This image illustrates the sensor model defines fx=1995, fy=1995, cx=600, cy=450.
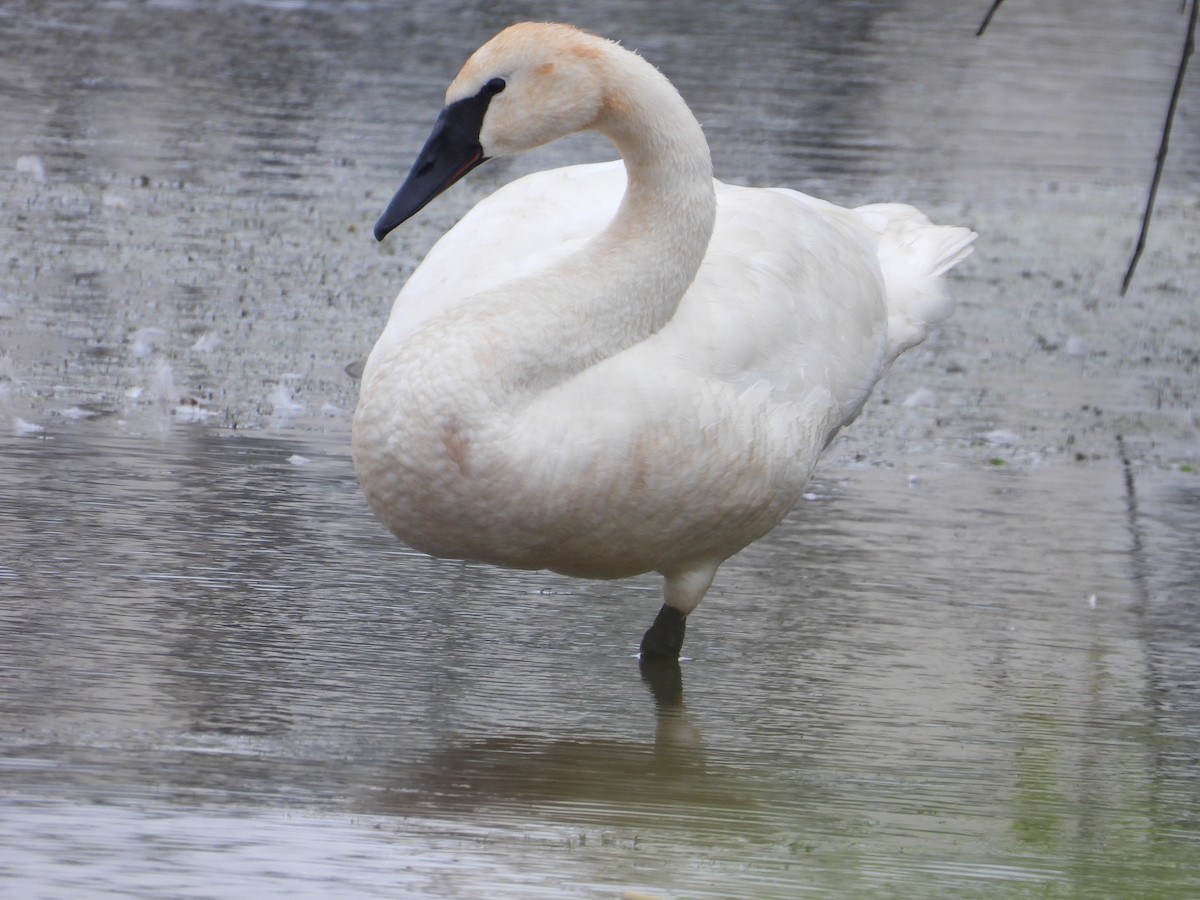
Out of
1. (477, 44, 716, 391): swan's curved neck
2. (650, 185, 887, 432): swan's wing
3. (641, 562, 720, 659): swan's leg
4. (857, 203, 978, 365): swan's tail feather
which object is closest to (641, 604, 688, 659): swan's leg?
(641, 562, 720, 659): swan's leg

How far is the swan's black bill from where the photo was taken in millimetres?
4066

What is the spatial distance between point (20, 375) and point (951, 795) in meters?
3.54

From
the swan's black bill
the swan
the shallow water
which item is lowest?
the shallow water

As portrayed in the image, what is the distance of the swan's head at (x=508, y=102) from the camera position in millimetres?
4039

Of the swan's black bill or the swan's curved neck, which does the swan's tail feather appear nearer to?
Result: the swan's curved neck

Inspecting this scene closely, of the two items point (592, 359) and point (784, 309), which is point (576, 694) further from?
point (784, 309)

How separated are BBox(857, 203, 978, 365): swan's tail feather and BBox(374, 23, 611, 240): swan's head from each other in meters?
1.52

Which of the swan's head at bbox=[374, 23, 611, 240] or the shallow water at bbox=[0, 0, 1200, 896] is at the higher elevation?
the swan's head at bbox=[374, 23, 611, 240]

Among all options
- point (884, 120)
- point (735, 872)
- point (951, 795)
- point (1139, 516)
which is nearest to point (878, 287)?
point (1139, 516)

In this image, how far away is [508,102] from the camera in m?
4.06

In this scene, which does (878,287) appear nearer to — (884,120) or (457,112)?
(457,112)

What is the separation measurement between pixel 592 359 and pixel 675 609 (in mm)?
651

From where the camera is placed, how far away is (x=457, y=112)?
13.4 feet

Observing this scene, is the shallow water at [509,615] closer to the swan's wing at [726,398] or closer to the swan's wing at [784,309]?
the swan's wing at [726,398]
